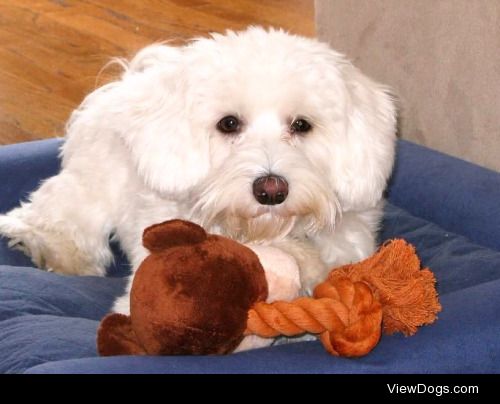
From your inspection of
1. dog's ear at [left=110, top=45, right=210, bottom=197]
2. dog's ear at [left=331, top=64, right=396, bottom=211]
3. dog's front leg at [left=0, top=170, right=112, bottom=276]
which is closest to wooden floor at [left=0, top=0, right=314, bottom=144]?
dog's front leg at [left=0, top=170, right=112, bottom=276]

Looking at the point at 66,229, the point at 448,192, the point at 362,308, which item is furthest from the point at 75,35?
the point at 362,308

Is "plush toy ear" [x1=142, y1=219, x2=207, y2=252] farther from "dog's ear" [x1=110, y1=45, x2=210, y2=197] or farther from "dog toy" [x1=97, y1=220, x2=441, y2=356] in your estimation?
"dog's ear" [x1=110, y1=45, x2=210, y2=197]

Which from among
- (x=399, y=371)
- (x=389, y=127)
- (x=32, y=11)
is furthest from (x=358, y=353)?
(x=32, y=11)

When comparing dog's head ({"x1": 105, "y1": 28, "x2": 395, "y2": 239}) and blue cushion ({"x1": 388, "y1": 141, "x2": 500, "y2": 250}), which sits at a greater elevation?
dog's head ({"x1": 105, "y1": 28, "x2": 395, "y2": 239})

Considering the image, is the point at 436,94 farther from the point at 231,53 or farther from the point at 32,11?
the point at 32,11

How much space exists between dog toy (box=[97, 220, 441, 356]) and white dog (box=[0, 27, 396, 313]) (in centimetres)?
30

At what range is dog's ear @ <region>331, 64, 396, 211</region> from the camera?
2570 millimetres

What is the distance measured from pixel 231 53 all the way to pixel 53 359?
0.92 m

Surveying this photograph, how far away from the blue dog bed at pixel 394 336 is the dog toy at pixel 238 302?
0.05m

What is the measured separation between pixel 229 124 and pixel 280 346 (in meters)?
0.68

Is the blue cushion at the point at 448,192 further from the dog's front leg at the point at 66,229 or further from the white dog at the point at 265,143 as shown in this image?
the dog's front leg at the point at 66,229

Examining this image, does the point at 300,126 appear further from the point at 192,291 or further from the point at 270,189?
the point at 192,291

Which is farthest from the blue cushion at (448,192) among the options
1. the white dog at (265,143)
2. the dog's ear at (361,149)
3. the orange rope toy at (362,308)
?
the orange rope toy at (362,308)

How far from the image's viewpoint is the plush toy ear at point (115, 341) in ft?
7.02
